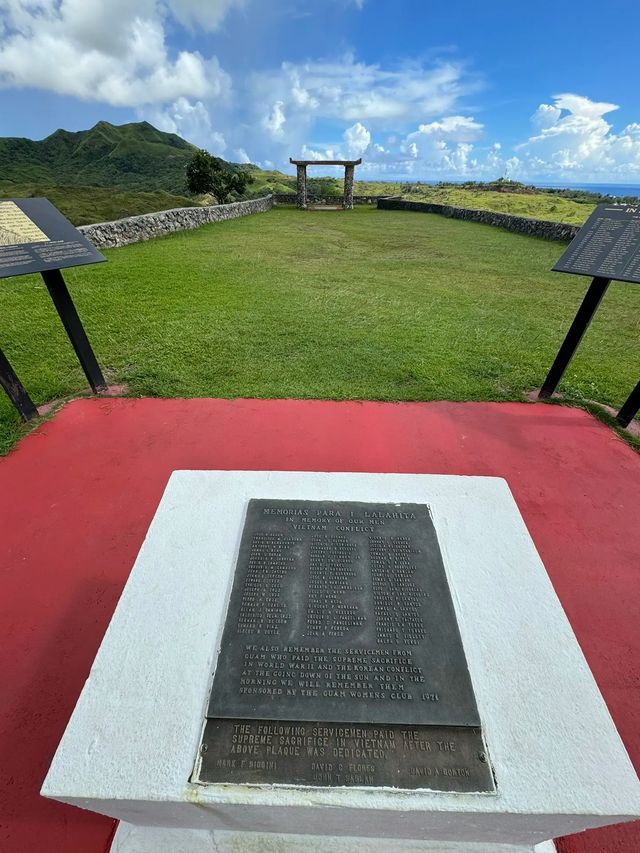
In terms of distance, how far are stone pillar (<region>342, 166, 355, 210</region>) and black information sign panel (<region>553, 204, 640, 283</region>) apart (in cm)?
2369

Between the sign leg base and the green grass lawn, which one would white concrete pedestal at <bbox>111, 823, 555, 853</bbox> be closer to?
the green grass lawn

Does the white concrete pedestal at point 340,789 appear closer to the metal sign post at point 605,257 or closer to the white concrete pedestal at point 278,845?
the white concrete pedestal at point 278,845

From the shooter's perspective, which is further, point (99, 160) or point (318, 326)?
point (99, 160)

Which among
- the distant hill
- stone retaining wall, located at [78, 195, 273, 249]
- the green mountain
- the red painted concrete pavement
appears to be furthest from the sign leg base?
the distant hill

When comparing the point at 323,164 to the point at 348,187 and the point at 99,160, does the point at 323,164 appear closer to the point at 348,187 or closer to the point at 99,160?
the point at 348,187

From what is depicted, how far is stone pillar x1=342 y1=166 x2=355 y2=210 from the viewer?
24875mm

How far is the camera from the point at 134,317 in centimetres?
766

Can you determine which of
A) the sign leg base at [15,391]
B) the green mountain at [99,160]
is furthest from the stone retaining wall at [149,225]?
the green mountain at [99,160]

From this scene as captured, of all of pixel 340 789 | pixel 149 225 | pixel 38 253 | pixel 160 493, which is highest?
pixel 38 253

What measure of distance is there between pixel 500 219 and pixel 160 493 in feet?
72.3

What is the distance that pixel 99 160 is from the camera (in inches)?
3445

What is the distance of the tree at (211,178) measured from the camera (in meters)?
30.8

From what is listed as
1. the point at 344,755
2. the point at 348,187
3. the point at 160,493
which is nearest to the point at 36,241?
the point at 160,493

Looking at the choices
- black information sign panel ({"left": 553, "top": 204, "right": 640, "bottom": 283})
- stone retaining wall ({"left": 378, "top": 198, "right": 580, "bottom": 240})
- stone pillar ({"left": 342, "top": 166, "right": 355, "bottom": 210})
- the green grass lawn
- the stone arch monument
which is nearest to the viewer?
black information sign panel ({"left": 553, "top": 204, "right": 640, "bottom": 283})
